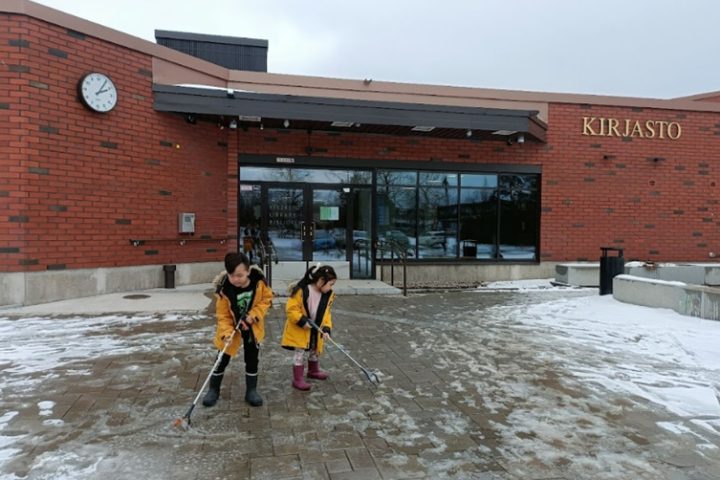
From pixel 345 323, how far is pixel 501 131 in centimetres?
659

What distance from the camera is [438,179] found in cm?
1325

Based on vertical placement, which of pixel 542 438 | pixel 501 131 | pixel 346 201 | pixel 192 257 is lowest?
pixel 542 438

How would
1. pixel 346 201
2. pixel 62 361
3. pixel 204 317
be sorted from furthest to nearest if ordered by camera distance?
pixel 346 201
pixel 204 317
pixel 62 361

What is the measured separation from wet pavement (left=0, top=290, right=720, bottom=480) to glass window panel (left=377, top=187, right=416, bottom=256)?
6.38 metres

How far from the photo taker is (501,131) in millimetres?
11852

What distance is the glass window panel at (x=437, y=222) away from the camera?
43.3ft

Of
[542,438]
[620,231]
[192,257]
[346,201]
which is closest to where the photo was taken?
[542,438]

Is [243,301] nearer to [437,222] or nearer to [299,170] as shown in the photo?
[299,170]

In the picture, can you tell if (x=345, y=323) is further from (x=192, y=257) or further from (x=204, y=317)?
(x=192, y=257)

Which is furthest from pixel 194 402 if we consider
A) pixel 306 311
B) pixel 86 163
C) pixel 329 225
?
pixel 329 225

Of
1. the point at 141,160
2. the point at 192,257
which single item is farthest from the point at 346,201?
the point at 141,160

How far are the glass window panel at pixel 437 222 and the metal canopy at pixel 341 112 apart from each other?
1.62m

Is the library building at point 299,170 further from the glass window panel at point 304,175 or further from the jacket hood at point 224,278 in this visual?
the jacket hood at point 224,278

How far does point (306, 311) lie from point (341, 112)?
277 inches
